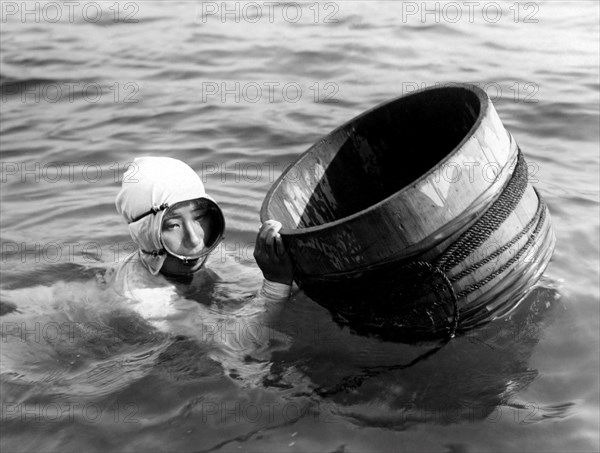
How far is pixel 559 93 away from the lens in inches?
364

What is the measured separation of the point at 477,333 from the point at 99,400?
2.05 metres

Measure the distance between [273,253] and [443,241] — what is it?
2.70ft

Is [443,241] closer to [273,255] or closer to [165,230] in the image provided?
[273,255]

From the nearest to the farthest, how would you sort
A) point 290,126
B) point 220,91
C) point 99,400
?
point 99,400, point 290,126, point 220,91

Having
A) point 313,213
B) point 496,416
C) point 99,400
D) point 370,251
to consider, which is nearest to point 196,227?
point 313,213

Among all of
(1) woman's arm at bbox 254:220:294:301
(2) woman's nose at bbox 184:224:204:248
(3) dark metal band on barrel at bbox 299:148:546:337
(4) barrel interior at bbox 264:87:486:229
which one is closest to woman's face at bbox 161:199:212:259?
(2) woman's nose at bbox 184:224:204:248

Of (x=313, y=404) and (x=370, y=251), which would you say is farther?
(x=313, y=404)

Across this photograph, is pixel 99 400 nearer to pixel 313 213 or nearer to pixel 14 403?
pixel 14 403

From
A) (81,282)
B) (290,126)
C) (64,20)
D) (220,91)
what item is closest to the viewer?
(81,282)

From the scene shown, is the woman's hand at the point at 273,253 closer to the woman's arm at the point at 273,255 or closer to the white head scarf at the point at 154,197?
the woman's arm at the point at 273,255

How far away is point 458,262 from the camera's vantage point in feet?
12.6

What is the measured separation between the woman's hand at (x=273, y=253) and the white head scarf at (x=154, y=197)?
3.01 ft

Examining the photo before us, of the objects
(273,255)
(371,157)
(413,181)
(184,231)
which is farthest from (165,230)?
(413,181)

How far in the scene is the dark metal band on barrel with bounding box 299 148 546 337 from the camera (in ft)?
12.5
